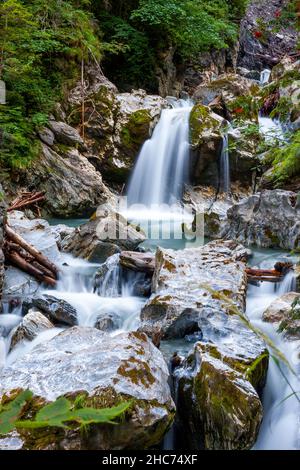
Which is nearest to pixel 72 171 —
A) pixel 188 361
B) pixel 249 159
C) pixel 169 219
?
pixel 169 219

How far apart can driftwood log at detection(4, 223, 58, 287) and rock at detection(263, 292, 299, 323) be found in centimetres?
292

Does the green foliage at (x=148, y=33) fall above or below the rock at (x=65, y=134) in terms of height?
above

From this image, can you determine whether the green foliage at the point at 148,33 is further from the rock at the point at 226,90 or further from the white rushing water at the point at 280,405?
the white rushing water at the point at 280,405

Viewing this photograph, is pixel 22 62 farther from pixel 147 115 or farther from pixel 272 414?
pixel 272 414

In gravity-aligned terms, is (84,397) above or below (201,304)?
above

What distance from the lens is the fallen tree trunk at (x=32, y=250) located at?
575 centimetres

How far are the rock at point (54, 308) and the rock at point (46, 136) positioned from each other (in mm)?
6485

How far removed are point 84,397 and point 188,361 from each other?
3.99 feet

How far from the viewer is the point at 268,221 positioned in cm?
759

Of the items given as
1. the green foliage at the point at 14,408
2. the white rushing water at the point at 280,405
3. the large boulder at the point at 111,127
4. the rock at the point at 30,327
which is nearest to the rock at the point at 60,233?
the rock at the point at 30,327

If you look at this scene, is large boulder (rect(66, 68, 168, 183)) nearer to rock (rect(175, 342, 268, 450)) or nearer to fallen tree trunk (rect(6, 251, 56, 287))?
fallen tree trunk (rect(6, 251, 56, 287))

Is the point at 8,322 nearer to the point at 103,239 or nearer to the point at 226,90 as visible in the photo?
the point at 103,239

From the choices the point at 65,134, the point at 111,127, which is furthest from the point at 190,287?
the point at 111,127

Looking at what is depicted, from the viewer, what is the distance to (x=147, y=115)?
12.3 metres
